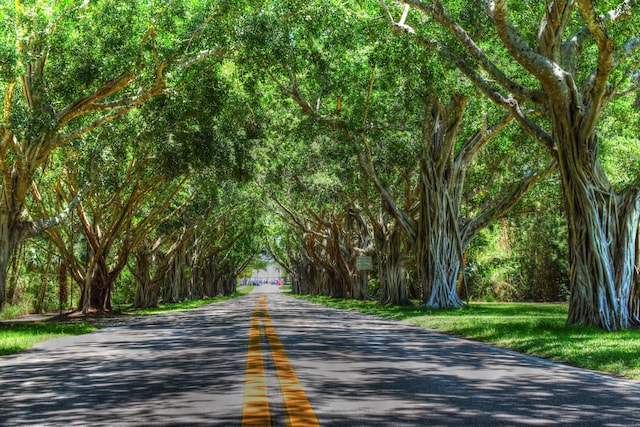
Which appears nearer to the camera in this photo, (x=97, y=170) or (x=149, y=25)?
(x=149, y=25)

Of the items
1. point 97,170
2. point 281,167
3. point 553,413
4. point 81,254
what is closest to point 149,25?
point 97,170

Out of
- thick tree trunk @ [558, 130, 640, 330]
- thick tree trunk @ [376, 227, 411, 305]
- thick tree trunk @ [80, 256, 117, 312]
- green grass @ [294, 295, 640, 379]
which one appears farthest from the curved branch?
thick tree trunk @ [80, 256, 117, 312]

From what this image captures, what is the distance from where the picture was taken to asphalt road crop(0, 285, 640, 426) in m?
5.19

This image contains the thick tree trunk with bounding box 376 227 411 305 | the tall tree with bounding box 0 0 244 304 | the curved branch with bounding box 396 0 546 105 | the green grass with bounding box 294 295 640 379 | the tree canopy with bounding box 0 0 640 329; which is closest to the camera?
the green grass with bounding box 294 295 640 379

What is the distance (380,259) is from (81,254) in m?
22.1

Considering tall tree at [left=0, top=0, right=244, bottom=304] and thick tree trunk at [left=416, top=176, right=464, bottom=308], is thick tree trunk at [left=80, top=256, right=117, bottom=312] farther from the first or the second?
thick tree trunk at [left=416, top=176, right=464, bottom=308]

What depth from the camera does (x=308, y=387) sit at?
6500mm

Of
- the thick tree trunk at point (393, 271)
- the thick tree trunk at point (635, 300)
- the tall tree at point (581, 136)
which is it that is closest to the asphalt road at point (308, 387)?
the tall tree at point (581, 136)

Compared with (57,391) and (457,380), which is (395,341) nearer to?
(457,380)

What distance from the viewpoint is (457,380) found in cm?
703

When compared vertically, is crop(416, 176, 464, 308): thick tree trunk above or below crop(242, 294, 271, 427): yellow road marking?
above

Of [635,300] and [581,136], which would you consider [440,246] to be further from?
[581,136]

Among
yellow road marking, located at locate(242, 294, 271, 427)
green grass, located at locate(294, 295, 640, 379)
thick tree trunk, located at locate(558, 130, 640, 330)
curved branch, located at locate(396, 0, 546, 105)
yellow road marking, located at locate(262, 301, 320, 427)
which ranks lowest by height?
green grass, located at locate(294, 295, 640, 379)

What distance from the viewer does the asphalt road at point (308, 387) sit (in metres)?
5.19
